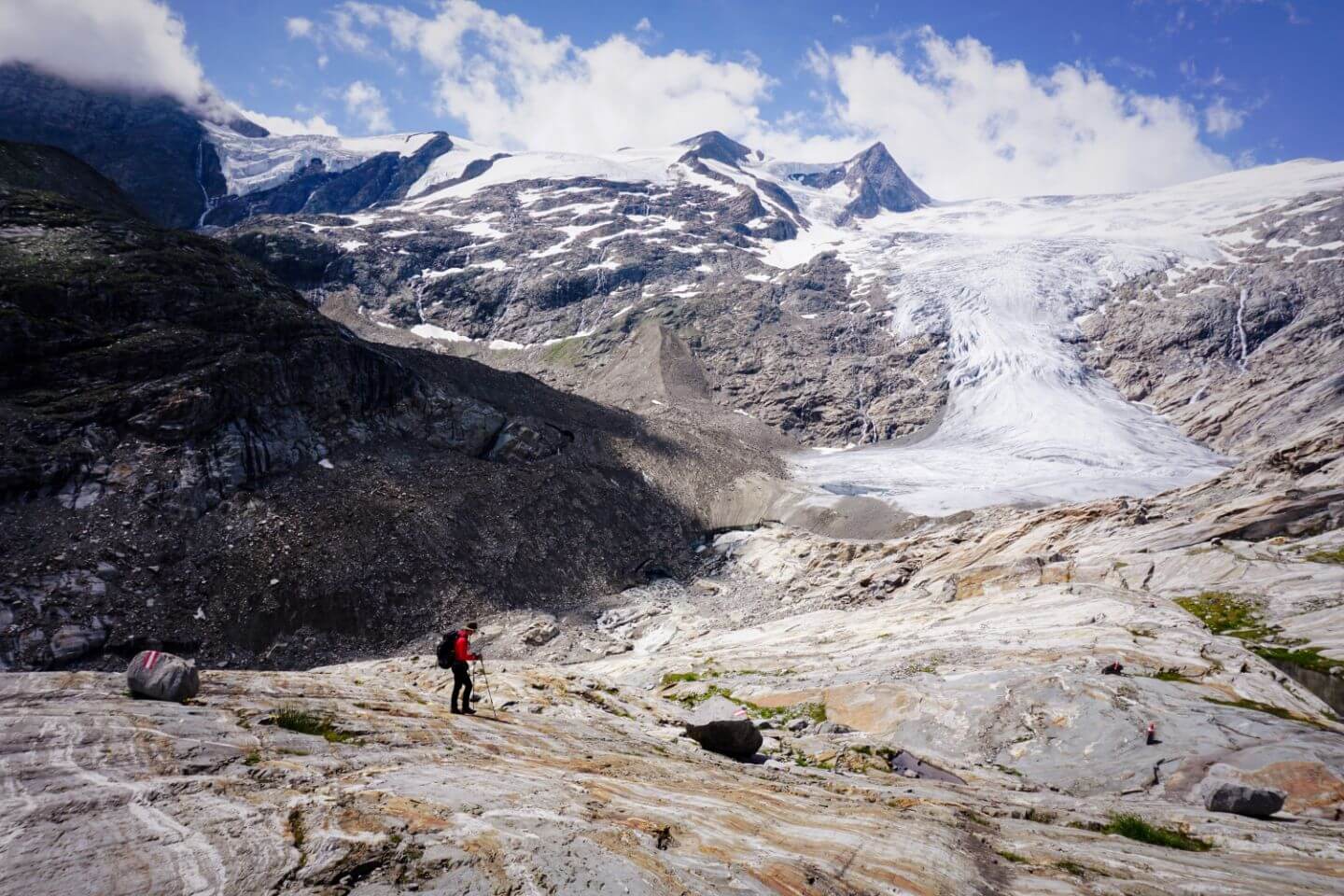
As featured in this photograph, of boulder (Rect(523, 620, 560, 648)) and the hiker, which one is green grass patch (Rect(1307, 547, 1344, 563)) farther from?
A: boulder (Rect(523, 620, 560, 648))

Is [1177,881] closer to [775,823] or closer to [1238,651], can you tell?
[775,823]

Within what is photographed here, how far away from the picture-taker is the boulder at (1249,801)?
12.4 m

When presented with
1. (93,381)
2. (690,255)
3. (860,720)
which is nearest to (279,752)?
(860,720)

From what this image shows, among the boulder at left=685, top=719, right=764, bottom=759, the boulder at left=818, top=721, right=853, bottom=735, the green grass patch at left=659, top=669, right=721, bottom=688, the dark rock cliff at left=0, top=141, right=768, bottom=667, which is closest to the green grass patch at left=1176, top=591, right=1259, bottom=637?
the boulder at left=818, top=721, right=853, bottom=735

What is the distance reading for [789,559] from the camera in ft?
200

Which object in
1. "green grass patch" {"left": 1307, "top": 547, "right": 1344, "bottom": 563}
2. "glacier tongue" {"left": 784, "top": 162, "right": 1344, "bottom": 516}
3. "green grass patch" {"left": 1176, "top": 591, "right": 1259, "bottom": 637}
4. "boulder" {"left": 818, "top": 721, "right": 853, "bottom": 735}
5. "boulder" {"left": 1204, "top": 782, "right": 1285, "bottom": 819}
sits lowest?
"boulder" {"left": 818, "top": 721, "right": 853, "bottom": 735}

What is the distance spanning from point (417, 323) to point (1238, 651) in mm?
167912

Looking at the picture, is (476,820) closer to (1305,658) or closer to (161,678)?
(161,678)

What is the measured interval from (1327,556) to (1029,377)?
103m

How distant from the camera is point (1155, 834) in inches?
426

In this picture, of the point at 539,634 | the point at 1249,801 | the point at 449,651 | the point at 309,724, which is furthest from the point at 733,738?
the point at 539,634

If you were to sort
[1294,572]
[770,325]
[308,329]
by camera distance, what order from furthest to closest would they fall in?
[770,325] → [308,329] → [1294,572]

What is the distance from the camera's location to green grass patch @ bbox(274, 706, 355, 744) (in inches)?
454

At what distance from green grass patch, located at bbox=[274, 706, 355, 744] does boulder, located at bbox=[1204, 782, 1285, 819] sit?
16514mm
